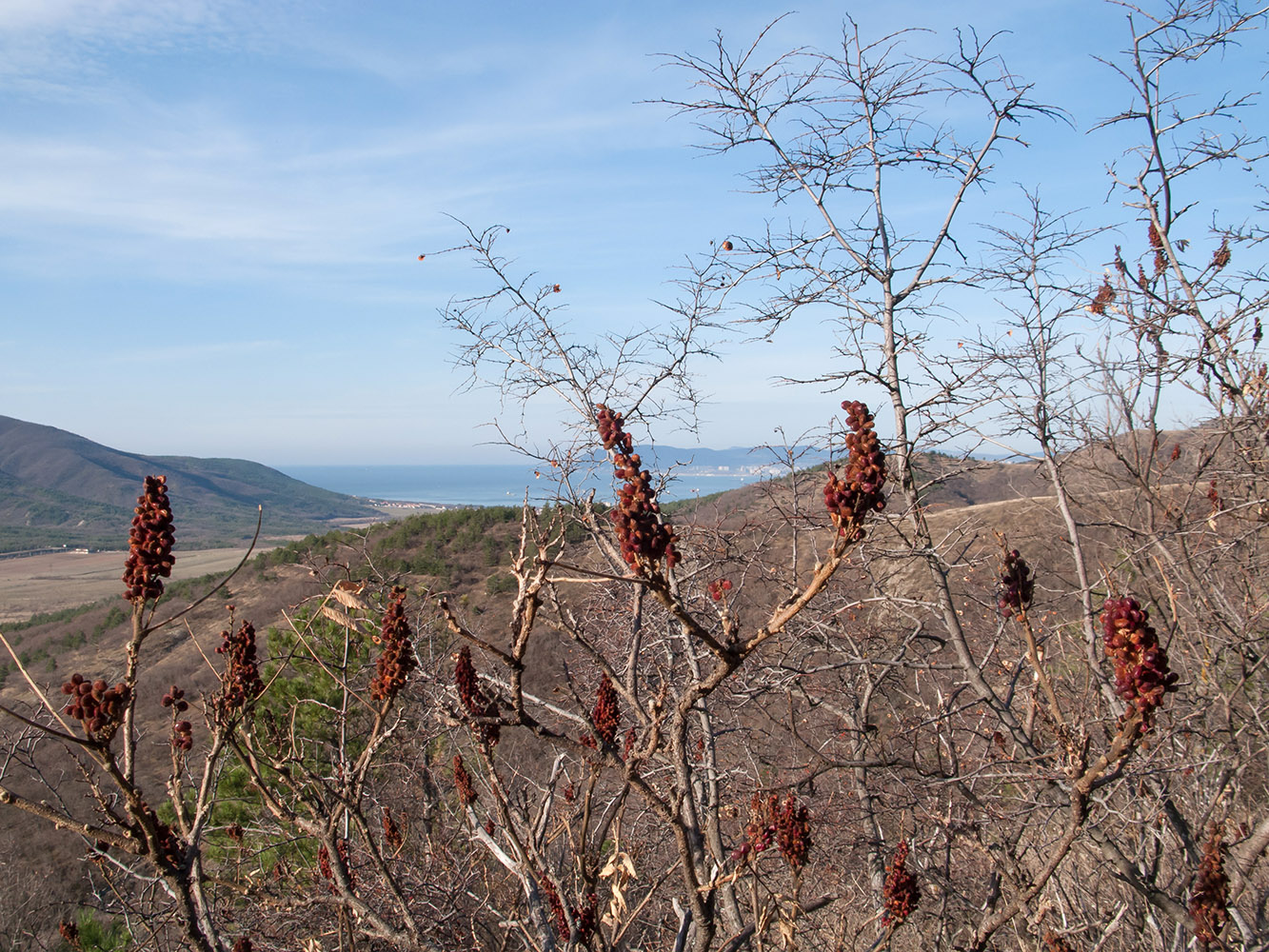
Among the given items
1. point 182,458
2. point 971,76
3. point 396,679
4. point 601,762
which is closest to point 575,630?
point 601,762

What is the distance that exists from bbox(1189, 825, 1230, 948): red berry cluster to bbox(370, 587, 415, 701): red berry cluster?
3.13 metres

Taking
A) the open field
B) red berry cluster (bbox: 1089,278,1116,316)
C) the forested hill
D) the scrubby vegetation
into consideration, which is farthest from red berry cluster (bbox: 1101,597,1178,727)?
the forested hill

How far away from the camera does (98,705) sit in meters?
1.39

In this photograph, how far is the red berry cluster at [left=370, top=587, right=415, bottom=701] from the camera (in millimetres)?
1987

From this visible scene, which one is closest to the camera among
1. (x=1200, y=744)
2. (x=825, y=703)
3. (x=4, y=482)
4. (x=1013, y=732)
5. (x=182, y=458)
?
(x=1013, y=732)

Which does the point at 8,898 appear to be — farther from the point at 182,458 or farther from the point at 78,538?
→ the point at 182,458

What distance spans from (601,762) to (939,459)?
545 centimetres

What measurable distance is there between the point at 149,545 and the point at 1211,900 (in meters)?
3.86

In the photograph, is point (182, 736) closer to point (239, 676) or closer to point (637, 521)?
point (239, 676)

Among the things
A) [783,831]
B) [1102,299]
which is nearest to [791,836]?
[783,831]

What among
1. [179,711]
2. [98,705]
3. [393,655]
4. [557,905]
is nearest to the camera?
[98,705]

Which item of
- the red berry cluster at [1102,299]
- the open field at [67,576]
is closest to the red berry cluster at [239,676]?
the red berry cluster at [1102,299]

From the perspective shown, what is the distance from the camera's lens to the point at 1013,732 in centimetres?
449

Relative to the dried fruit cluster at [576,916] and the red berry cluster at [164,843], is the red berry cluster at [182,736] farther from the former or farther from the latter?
the dried fruit cluster at [576,916]
